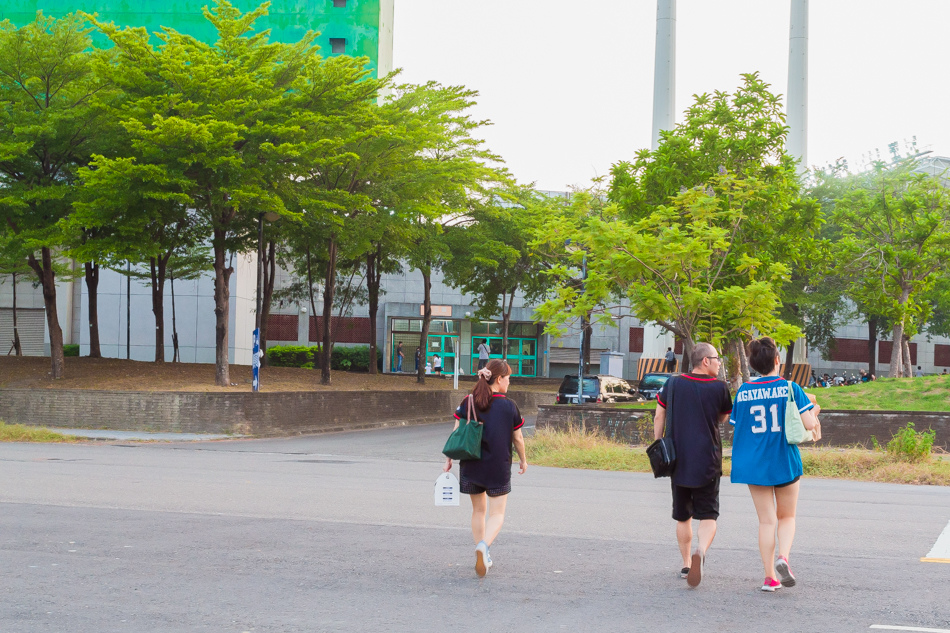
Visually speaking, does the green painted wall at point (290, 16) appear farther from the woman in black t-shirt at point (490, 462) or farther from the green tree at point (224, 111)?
the woman in black t-shirt at point (490, 462)

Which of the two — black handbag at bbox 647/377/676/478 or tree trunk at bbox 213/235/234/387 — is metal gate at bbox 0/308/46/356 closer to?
tree trunk at bbox 213/235/234/387

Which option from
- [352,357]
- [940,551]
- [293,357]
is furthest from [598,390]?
[940,551]

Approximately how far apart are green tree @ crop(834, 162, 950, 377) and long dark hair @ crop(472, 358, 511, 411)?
25.7 metres

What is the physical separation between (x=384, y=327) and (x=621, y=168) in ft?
125

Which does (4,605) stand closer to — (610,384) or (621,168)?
(621,168)

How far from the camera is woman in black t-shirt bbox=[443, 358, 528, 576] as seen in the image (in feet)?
23.5

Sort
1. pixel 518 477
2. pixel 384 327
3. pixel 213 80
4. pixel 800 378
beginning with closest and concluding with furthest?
1. pixel 518 477
2. pixel 213 80
3. pixel 800 378
4. pixel 384 327

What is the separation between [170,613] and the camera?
5.84 metres

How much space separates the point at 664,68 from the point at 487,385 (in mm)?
43684

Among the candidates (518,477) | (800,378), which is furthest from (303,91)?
(800,378)

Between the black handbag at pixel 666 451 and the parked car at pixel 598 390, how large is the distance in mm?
26440

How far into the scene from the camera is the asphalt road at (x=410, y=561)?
5.84 meters

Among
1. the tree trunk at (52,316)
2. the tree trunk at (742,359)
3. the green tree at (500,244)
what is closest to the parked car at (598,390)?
the green tree at (500,244)

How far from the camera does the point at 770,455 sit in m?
6.66
